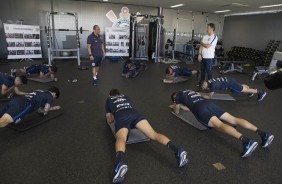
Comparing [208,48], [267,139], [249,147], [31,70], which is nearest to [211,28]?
[208,48]

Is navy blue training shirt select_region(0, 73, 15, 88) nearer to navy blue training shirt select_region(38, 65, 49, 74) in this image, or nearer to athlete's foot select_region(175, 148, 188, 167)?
navy blue training shirt select_region(38, 65, 49, 74)

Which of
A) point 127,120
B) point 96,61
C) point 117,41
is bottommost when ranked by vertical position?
point 127,120

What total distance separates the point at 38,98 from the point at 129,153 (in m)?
1.42

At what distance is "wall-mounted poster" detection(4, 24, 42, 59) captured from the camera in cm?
703

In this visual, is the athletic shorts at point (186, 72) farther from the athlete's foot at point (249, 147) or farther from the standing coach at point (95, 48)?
the athlete's foot at point (249, 147)

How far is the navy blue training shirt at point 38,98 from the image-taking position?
2634 millimetres

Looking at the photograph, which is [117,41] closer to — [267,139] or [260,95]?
[260,95]

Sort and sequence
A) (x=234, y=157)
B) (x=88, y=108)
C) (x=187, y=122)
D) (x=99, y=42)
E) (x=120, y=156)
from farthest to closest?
(x=99, y=42), (x=88, y=108), (x=187, y=122), (x=234, y=157), (x=120, y=156)

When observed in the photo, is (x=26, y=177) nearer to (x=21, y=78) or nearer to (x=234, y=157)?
(x=234, y=157)

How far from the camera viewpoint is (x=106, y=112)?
2.61m

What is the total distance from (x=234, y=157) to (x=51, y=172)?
1828mm

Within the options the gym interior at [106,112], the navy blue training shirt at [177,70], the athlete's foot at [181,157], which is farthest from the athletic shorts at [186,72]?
the athlete's foot at [181,157]

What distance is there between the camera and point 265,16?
9422mm

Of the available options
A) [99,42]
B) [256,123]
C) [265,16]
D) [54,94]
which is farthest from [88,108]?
[265,16]
